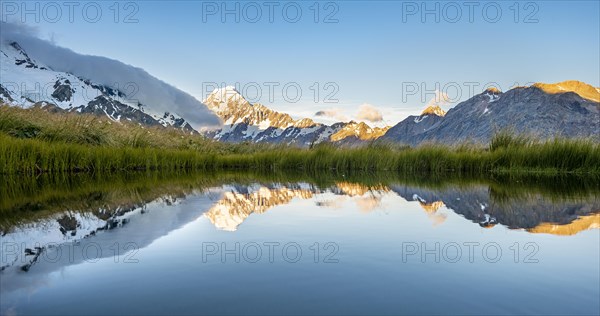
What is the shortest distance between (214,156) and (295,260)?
1302cm

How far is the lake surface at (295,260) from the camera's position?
1.34 meters

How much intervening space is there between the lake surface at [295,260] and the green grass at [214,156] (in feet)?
17.2

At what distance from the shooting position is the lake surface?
1342 millimetres

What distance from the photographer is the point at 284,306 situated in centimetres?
130

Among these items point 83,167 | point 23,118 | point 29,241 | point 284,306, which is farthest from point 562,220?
point 23,118

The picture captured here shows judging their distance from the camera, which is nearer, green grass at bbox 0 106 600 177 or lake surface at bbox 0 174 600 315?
lake surface at bbox 0 174 600 315

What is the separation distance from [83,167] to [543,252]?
923 centimetres

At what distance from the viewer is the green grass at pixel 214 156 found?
8.34 metres

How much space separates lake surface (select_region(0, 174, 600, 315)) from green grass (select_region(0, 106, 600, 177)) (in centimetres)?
523

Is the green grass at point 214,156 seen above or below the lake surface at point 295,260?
above

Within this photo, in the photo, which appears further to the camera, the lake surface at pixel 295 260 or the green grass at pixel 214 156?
the green grass at pixel 214 156

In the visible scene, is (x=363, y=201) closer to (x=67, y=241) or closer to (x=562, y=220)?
(x=562, y=220)

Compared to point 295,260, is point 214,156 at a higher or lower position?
higher

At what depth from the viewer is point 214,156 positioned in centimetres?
1454
